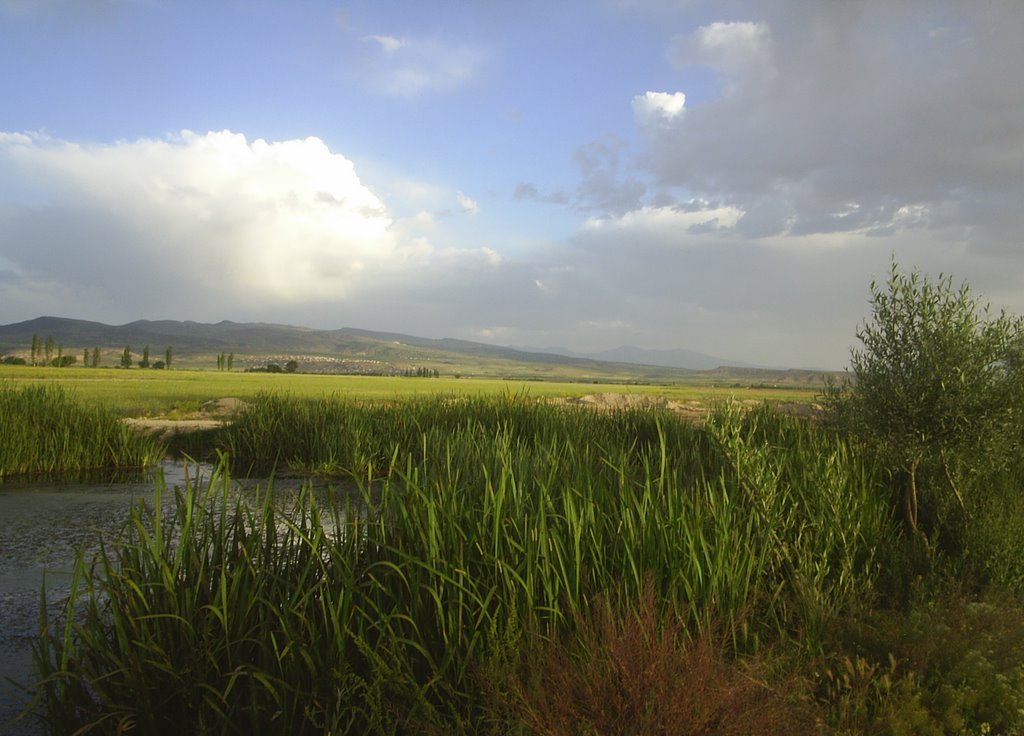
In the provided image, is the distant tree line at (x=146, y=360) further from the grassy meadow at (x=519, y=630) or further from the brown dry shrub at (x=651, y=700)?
the brown dry shrub at (x=651, y=700)

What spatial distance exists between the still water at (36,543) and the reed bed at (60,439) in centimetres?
118

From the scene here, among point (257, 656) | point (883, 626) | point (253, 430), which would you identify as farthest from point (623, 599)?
point (253, 430)

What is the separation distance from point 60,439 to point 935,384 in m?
16.2

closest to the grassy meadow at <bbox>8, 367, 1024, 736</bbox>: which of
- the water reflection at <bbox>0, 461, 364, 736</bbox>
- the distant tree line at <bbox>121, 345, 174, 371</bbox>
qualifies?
the water reflection at <bbox>0, 461, 364, 736</bbox>

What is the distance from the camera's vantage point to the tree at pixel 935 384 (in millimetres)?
7207

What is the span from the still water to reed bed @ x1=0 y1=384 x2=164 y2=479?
118 cm

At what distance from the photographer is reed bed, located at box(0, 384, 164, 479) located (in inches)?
555

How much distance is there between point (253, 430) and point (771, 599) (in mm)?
14168

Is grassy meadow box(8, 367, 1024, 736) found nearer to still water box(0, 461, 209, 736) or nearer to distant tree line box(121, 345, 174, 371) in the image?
still water box(0, 461, 209, 736)

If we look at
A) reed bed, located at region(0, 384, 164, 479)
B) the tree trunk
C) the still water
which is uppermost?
the tree trunk

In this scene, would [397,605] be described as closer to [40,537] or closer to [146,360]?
[40,537]

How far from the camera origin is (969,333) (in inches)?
288

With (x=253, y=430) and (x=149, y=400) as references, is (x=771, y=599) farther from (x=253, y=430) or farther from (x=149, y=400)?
(x=149, y=400)

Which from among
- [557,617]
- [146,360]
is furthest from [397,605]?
[146,360]
